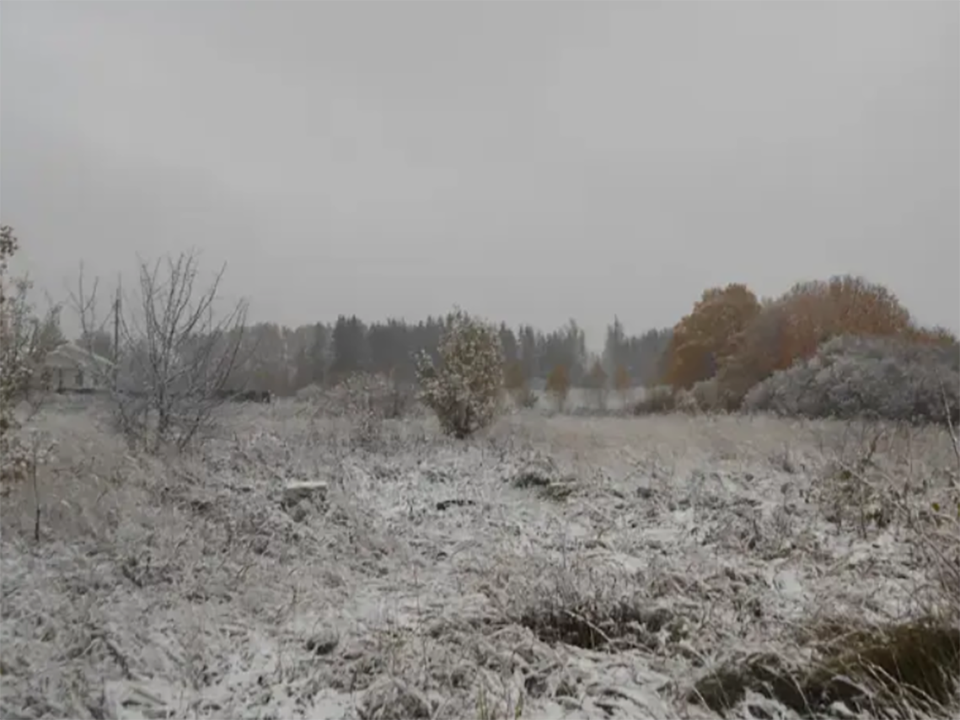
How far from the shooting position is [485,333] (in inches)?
547

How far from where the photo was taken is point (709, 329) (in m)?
28.5

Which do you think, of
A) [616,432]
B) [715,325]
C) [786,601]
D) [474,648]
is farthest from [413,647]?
[715,325]

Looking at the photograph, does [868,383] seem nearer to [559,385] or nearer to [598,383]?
[559,385]

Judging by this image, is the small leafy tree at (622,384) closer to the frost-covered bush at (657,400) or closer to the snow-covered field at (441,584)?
the frost-covered bush at (657,400)

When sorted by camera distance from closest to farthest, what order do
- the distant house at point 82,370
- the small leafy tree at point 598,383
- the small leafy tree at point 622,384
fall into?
the distant house at point 82,370, the small leafy tree at point 622,384, the small leafy tree at point 598,383

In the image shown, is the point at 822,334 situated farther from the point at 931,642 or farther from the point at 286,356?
the point at 286,356

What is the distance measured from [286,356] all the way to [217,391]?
2876 cm

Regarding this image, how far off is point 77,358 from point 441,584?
713 cm

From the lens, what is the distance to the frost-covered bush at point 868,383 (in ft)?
48.9

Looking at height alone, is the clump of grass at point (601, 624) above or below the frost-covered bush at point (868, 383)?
below

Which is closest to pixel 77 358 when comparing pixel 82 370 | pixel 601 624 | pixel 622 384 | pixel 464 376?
pixel 82 370

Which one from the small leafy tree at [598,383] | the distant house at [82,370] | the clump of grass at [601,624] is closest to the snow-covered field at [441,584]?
the clump of grass at [601,624]

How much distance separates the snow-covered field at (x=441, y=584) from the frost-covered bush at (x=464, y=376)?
3.60 m

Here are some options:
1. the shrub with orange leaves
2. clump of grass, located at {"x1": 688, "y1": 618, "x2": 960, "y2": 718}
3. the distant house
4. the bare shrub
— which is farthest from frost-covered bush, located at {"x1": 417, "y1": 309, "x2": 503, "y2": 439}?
the shrub with orange leaves
